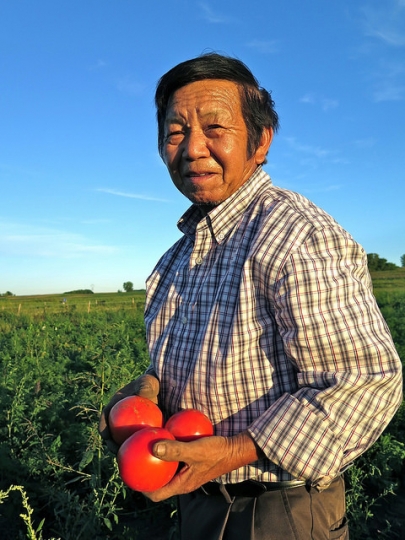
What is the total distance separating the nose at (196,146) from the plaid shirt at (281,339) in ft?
0.63

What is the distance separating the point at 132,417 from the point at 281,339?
567 mm

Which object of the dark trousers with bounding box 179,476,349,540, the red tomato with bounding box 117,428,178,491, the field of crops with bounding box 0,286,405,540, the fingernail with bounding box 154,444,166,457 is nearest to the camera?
the fingernail with bounding box 154,444,166,457

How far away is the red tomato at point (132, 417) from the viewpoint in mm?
1622

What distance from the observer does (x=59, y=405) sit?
15.3ft

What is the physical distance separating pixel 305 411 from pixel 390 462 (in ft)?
11.4

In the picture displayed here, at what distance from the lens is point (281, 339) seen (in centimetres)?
148

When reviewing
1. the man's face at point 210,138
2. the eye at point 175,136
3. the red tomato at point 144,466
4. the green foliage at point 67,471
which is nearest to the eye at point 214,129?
the man's face at point 210,138

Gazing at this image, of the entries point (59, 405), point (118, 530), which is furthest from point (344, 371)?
point (59, 405)

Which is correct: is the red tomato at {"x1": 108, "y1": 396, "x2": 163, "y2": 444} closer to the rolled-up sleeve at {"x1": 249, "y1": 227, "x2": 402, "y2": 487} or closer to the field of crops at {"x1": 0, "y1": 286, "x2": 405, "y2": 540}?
the rolled-up sleeve at {"x1": 249, "y1": 227, "x2": 402, "y2": 487}

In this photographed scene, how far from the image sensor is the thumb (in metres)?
1.27

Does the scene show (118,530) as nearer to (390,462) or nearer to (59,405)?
(59,405)

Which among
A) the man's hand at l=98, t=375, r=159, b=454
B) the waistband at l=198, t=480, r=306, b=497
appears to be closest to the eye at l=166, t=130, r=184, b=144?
the man's hand at l=98, t=375, r=159, b=454

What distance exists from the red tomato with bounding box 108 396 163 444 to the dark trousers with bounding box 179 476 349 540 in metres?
0.33

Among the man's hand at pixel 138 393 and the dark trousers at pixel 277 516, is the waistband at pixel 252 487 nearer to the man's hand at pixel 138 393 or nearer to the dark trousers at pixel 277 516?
the dark trousers at pixel 277 516
